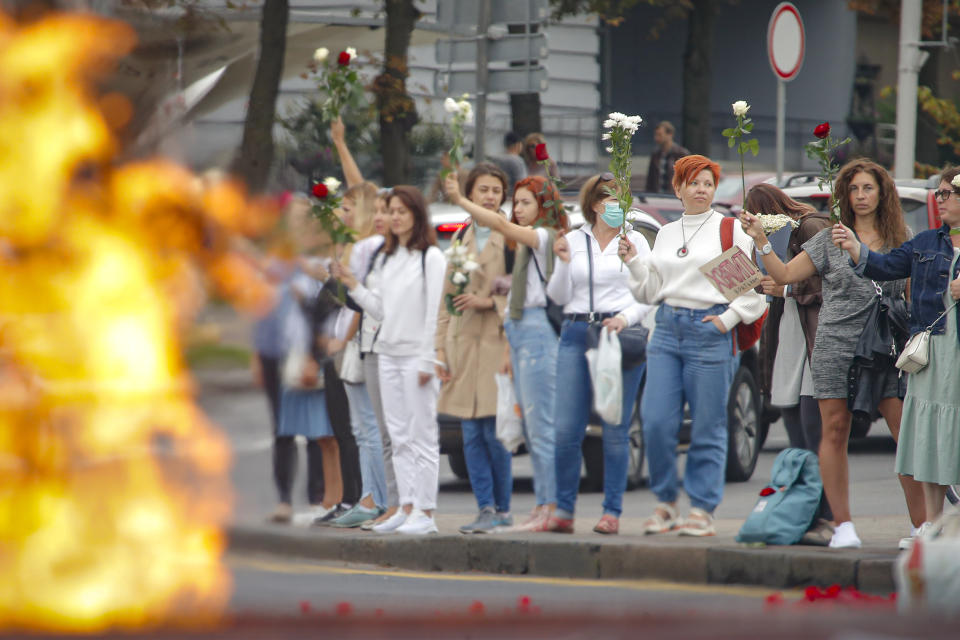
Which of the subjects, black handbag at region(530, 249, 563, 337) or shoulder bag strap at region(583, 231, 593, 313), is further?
black handbag at region(530, 249, 563, 337)

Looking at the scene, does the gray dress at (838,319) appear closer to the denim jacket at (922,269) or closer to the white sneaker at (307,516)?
the denim jacket at (922,269)

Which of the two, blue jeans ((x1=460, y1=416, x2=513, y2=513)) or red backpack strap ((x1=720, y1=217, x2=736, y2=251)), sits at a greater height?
red backpack strap ((x1=720, y1=217, x2=736, y2=251))

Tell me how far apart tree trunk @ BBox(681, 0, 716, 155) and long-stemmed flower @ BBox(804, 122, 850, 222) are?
15883mm

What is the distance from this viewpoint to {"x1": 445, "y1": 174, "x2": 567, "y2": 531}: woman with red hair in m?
7.54

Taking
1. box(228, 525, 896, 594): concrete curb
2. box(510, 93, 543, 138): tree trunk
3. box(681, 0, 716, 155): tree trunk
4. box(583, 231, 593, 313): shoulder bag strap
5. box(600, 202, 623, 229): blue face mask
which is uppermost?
box(681, 0, 716, 155): tree trunk

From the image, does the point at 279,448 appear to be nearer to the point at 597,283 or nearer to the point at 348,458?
the point at 348,458

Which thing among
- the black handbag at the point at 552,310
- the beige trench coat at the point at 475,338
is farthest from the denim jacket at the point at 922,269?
the beige trench coat at the point at 475,338

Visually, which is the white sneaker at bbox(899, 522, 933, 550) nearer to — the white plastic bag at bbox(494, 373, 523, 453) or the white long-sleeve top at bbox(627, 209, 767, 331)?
the white long-sleeve top at bbox(627, 209, 767, 331)

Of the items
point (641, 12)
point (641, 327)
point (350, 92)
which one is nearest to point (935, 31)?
point (641, 12)

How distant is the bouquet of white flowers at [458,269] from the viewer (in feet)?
25.6

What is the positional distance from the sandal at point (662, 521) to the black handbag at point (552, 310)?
3.56 ft

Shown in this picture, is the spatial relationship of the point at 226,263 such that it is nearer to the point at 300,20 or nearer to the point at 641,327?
the point at 300,20

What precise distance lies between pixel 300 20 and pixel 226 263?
0.59m

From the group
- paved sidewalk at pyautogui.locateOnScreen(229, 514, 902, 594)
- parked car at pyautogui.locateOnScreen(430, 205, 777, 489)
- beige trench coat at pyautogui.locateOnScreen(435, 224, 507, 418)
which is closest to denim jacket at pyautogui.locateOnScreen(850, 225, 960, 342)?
paved sidewalk at pyautogui.locateOnScreen(229, 514, 902, 594)
